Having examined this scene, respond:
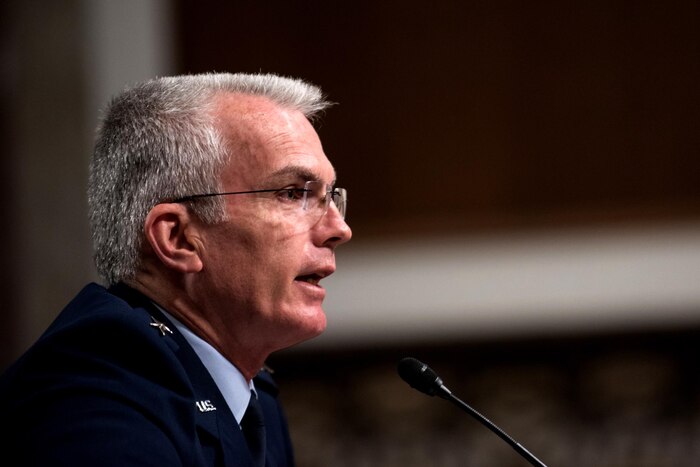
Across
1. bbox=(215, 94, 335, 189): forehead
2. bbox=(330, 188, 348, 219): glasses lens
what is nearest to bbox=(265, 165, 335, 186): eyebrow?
bbox=(215, 94, 335, 189): forehead

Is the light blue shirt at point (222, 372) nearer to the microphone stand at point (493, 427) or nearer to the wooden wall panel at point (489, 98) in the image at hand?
the microphone stand at point (493, 427)

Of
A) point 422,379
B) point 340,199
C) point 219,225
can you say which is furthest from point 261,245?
point 422,379

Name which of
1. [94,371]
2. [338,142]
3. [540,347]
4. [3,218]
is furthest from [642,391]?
[94,371]

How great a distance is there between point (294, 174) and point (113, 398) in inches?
24.4

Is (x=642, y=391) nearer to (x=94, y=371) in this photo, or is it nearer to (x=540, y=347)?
(x=540, y=347)

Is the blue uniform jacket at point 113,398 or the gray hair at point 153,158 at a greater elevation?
the gray hair at point 153,158

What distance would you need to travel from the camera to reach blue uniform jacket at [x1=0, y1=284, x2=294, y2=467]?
1662mm

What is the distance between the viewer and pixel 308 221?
2.20 metres

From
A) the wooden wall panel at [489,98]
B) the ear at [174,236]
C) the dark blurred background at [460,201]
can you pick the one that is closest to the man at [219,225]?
the ear at [174,236]

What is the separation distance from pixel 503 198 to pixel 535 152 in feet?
0.86

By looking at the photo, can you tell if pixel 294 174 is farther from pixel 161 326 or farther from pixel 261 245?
pixel 161 326

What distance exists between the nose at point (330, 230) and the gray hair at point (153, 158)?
0.66 ft

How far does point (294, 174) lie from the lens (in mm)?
2170

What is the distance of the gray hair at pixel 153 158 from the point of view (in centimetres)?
213
